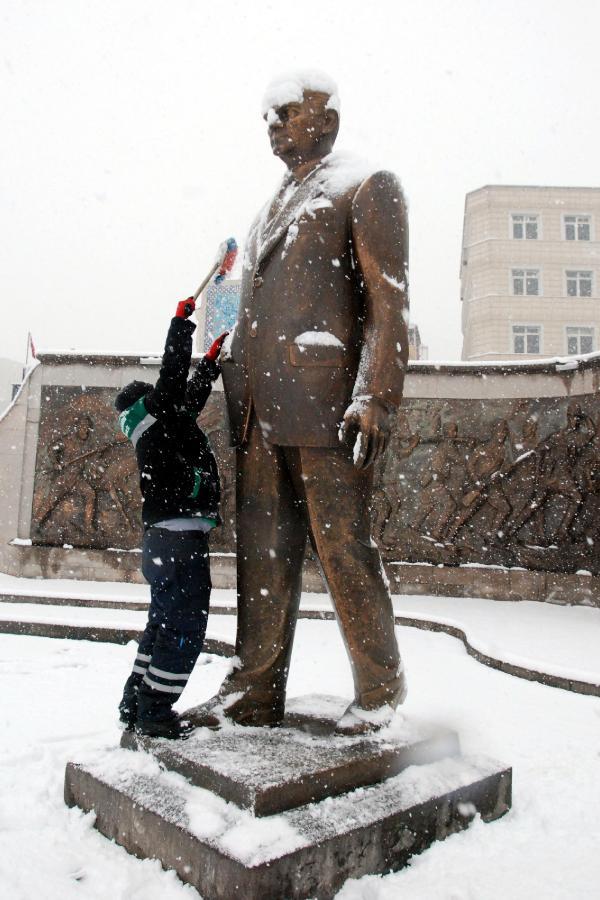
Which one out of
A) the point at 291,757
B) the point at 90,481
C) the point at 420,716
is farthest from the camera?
the point at 90,481

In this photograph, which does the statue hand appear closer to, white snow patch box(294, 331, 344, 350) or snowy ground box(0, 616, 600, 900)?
white snow patch box(294, 331, 344, 350)

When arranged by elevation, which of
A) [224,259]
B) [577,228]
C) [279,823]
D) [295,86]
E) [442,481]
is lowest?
[279,823]

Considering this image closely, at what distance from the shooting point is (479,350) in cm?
3002

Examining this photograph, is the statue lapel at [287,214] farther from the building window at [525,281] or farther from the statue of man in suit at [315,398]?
the building window at [525,281]

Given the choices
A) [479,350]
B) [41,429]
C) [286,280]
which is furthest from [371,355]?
[479,350]

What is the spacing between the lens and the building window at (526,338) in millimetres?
29547

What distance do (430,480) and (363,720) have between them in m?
5.59

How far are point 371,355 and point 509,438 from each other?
559 cm

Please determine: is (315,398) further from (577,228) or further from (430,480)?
(577,228)

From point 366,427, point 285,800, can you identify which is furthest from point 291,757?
point 366,427

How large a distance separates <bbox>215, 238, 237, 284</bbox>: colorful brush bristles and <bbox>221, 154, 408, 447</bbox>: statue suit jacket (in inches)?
10.9

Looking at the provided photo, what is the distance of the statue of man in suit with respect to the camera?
2.59 m

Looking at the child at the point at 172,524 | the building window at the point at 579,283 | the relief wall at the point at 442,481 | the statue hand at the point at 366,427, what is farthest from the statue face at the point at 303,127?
the building window at the point at 579,283

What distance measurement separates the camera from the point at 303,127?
2.85m
